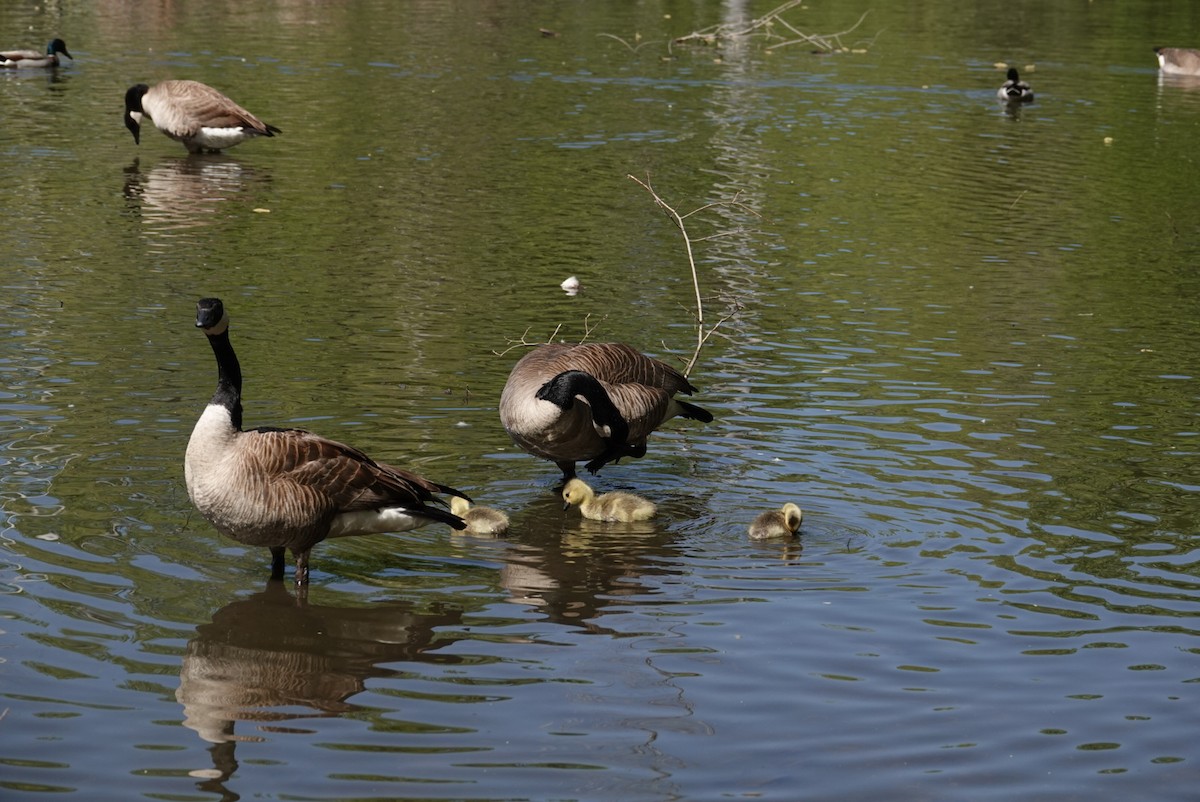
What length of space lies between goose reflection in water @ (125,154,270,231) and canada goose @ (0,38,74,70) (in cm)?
789

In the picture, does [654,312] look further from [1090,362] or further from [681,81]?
[681,81]

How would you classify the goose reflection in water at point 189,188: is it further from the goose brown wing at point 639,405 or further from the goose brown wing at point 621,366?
the goose brown wing at point 639,405

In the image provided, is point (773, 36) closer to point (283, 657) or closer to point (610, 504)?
point (610, 504)

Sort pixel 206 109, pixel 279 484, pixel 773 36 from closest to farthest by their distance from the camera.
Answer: pixel 279 484 < pixel 206 109 < pixel 773 36

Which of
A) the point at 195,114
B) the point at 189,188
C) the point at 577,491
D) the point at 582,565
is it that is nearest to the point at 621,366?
the point at 577,491

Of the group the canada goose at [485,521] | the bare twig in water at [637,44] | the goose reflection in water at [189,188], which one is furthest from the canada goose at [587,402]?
the bare twig in water at [637,44]

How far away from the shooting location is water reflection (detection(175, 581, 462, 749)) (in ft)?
25.0

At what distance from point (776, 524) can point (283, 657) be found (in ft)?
10.7

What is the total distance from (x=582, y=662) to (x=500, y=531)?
219 cm

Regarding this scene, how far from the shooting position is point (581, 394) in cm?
1088

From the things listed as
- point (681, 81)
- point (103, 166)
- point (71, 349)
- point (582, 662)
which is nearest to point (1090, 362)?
point (582, 662)

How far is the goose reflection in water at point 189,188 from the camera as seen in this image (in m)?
19.9

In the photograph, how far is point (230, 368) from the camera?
8984 mm

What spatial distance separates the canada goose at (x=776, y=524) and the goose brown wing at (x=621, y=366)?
1.87 m
